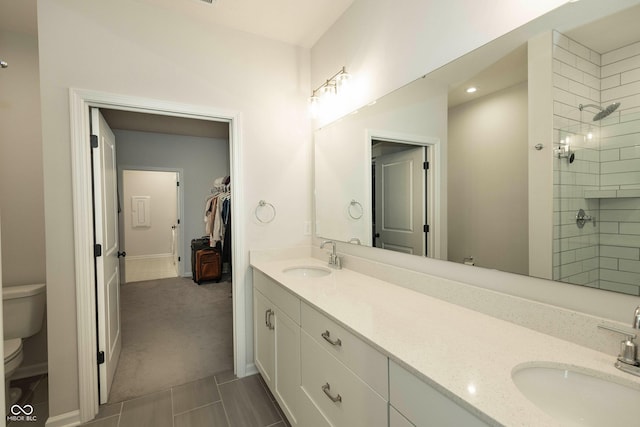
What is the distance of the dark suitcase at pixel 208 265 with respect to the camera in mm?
4840

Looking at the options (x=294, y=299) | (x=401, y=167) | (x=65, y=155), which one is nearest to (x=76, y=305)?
(x=65, y=155)

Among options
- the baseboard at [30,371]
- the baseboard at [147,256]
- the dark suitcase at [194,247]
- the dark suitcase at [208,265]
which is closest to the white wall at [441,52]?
the baseboard at [30,371]

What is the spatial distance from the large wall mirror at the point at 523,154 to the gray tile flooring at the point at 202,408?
1.33 meters

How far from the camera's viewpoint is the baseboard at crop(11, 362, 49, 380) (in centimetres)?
221

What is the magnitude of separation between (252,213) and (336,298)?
3.74 feet

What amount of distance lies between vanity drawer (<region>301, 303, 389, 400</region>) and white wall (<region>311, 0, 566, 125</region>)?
129cm

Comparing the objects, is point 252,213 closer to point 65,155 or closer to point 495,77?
point 65,155

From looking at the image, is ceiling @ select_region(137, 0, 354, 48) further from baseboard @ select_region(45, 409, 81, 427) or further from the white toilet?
baseboard @ select_region(45, 409, 81, 427)

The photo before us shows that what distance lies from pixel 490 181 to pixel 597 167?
37cm

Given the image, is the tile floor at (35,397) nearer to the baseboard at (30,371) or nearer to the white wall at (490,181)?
the baseboard at (30,371)

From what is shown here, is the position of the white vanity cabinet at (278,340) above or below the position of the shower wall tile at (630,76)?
below

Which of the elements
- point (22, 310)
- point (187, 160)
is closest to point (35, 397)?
point (22, 310)

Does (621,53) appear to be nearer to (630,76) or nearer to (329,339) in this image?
(630,76)

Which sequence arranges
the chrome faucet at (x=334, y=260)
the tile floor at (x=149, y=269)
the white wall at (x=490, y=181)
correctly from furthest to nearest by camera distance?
the tile floor at (x=149, y=269) → the chrome faucet at (x=334, y=260) → the white wall at (x=490, y=181)
